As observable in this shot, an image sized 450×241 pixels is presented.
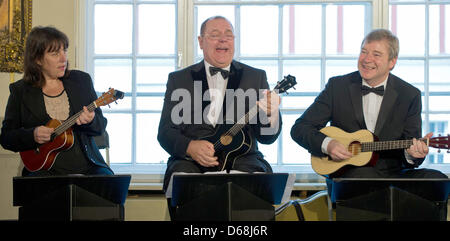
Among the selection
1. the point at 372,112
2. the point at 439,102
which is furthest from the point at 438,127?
the point at 372,112

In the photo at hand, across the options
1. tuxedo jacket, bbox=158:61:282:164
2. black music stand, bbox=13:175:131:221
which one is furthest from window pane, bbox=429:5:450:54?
black music stand, bbox=13:175:131:221

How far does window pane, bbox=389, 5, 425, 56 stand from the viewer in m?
4.41

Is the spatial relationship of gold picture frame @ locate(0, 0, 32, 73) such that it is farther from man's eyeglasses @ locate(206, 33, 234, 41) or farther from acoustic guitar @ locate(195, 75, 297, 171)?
acoustic guitar @ locate(195, 75, 297, 171)

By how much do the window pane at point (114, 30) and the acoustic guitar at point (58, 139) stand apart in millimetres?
1117

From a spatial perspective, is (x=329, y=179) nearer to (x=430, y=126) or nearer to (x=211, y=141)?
(x=211, y=141)

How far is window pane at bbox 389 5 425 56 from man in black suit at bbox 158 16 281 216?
1.36 meters

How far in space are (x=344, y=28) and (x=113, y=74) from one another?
Answer: 181cm

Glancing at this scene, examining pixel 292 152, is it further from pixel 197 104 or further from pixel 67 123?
pixel 67 123

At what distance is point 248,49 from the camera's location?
177 inches

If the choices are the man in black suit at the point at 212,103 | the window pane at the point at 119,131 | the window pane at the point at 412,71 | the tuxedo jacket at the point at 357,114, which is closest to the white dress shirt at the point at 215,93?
the man in black suit at the point at 212,103

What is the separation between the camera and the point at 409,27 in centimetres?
443

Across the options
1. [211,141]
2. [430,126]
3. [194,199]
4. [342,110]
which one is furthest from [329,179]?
[430,126]

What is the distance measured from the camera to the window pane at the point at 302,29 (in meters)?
4.45
